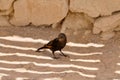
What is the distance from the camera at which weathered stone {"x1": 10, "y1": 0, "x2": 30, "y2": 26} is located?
6465 mm

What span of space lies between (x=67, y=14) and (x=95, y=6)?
0.43 metres

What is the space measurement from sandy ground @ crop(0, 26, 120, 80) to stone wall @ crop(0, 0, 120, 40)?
0.11 meters

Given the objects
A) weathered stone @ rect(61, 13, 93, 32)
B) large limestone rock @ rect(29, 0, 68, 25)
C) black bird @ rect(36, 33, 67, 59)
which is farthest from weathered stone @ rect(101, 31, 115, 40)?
black bird @ rect(36, 33, 67, 59)

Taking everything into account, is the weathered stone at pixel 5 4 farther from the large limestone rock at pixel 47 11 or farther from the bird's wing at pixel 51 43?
the bird's wing at pixel 51 43

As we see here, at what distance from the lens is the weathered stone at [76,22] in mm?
6348

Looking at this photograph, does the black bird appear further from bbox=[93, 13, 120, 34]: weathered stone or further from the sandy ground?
bbox=[93, 13, 120, 34]: weathered stone

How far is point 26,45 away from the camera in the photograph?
6.17 m

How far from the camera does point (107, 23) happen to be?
613 cm

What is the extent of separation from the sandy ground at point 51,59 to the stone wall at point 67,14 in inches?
4.2

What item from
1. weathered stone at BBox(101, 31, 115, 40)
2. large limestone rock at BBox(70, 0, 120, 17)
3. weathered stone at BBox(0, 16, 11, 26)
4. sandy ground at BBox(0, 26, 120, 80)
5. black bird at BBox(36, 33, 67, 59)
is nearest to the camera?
sandy ground at BBox(0, 26, 120, 80)

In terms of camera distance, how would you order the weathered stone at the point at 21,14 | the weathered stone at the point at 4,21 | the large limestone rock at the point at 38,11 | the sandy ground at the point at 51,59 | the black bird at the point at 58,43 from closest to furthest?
the sandy ground at the point at 51,59 < the black bird at the point at 58,43 < the large limestone rock at the point at 38,11 < the weathered stone at the point at 21,14 < the weathered stone at the point at 4,21

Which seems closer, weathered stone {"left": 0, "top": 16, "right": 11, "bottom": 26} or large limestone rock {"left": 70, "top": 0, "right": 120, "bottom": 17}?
large limestone rock {"left": 70, "top": 0, "right": 120, "bottom": 17}

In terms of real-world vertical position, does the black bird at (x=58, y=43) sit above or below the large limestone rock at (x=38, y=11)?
below

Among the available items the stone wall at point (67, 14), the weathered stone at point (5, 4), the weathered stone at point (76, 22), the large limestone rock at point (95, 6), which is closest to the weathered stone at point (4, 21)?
the stone wall at point (67, 14)
